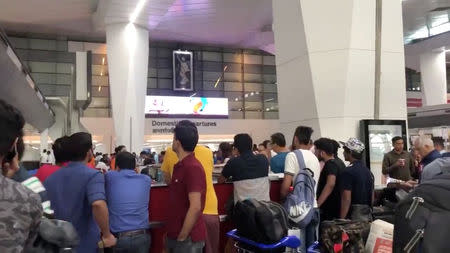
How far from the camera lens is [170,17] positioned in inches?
816

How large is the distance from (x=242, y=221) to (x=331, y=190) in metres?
1.59

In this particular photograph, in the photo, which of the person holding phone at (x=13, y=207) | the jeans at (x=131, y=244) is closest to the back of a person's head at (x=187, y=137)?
the jeans at (x=131, y=244)

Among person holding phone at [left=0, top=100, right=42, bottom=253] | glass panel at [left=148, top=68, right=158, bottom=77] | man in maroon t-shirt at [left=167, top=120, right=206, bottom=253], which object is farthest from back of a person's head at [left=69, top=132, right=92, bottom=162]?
glass panel at [left=148, top=68, right=158, bottom=77]

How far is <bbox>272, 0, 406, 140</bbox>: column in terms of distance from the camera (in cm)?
691

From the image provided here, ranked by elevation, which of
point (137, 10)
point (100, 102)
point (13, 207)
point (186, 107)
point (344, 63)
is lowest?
point (13, 207)

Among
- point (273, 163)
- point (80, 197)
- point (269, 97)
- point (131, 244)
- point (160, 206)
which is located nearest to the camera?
point (80, 197)

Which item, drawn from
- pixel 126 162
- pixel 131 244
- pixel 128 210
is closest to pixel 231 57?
pixel 126 162

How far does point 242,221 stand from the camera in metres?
3.31

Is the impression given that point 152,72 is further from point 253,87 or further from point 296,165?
point 296,165

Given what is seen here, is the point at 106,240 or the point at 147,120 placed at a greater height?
the point at 147,120

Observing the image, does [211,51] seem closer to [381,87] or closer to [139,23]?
[139,23]

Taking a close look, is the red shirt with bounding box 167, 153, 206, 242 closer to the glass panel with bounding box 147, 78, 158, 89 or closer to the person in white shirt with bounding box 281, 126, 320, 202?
the person in white shirt with bounding box 281, 126, 320, 202

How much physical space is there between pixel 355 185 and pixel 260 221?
5.36 ft

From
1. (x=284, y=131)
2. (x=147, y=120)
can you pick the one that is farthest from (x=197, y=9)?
(x=284, y=131)
